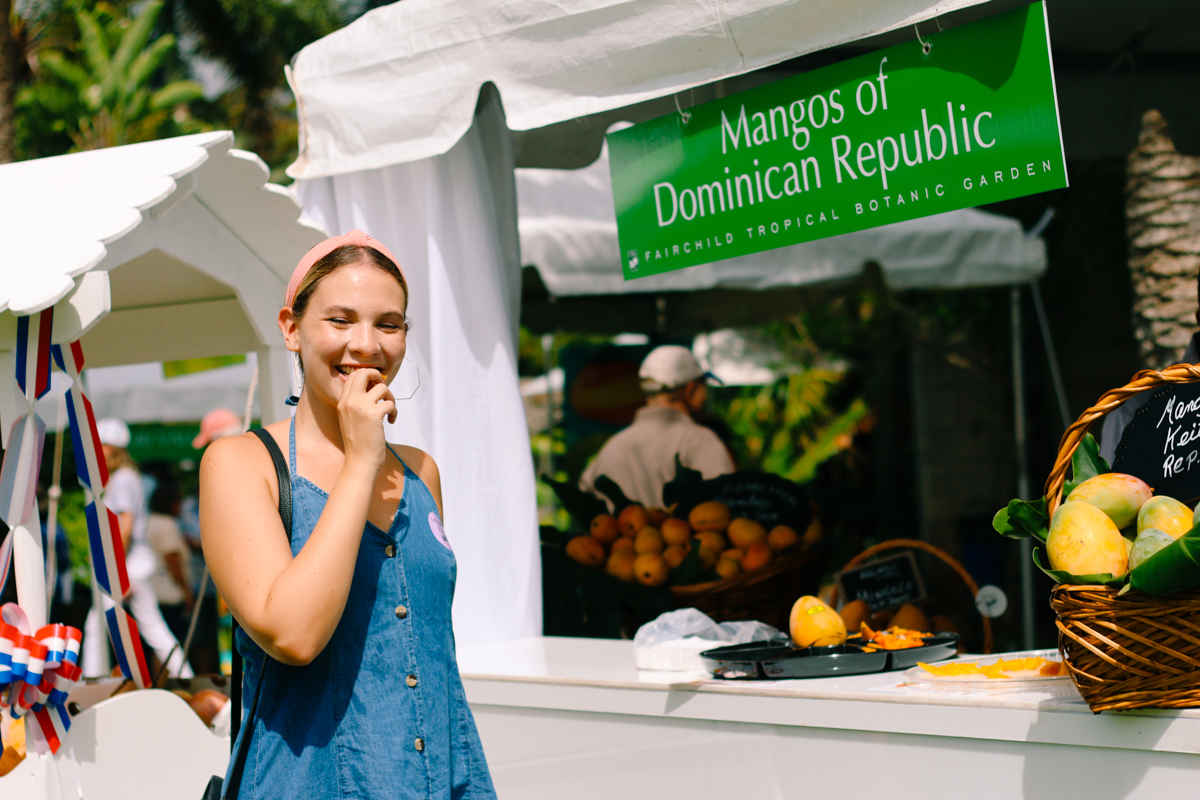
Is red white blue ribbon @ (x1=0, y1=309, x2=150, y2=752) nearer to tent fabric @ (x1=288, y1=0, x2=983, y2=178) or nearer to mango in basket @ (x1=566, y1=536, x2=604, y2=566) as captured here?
tent fabric @ (x1=288, y1=0, x2=983, y2=178)

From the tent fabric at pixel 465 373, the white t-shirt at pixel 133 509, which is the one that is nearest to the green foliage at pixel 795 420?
the white t-shirt at pixel 133 509

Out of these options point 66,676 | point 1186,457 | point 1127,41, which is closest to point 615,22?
point 1186,457

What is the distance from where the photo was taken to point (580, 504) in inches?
145

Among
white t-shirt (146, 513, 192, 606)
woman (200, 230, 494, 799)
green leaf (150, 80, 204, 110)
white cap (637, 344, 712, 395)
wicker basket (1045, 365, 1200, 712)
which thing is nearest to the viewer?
woman (200, 230, 494, 799)

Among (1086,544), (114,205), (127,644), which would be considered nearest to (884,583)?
(1086,544)

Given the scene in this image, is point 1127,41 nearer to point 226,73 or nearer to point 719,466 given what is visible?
point 719,466

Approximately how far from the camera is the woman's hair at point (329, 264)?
1543 millimetres

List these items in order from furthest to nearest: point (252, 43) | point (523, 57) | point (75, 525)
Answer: point (252, 43)
point (75, 525)
point (523, 57)

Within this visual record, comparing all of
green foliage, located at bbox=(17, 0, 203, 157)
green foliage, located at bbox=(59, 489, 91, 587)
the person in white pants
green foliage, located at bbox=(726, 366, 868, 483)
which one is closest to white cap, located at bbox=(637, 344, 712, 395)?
the person in white pants

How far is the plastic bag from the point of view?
2.51m

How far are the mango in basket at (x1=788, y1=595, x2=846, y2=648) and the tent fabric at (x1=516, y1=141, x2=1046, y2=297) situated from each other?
3260 mm

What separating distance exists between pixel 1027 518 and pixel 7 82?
25.9 ft

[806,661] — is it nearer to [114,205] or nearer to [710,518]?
[710,518]

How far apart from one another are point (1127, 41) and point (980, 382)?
5078 millimetres
